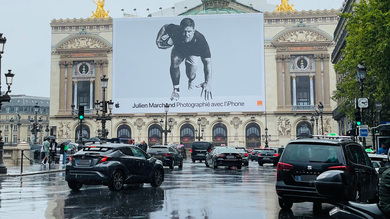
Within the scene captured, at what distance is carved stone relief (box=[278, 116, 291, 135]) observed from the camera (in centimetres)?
7488

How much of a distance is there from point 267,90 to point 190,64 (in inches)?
534

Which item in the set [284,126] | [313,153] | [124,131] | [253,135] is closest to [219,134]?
[253,135]

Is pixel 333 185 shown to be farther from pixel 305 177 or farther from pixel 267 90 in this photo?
pixel 267 90

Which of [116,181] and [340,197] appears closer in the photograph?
[340,197]

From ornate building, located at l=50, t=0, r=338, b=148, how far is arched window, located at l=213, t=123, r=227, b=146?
16 centimetres

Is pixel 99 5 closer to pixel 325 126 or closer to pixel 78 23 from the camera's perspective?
pixel 78 23

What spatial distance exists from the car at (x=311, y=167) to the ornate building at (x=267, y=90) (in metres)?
62.7

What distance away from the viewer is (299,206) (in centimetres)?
1107

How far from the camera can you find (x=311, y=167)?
390 inches

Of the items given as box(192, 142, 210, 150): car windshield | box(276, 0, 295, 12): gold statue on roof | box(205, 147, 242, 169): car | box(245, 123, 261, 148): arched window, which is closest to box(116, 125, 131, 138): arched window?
box(245, 123, 261, 148): arched window

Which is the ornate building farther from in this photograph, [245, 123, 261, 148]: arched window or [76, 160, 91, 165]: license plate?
[76, 160, 91, 165]: license plate

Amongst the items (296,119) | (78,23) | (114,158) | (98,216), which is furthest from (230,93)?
(98,216)

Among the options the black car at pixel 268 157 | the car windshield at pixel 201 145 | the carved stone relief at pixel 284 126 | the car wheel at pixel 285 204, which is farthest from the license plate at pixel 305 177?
the carved stone relief at pixel 284 126

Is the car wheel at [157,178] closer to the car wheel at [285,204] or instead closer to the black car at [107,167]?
the black car at [107,167]
